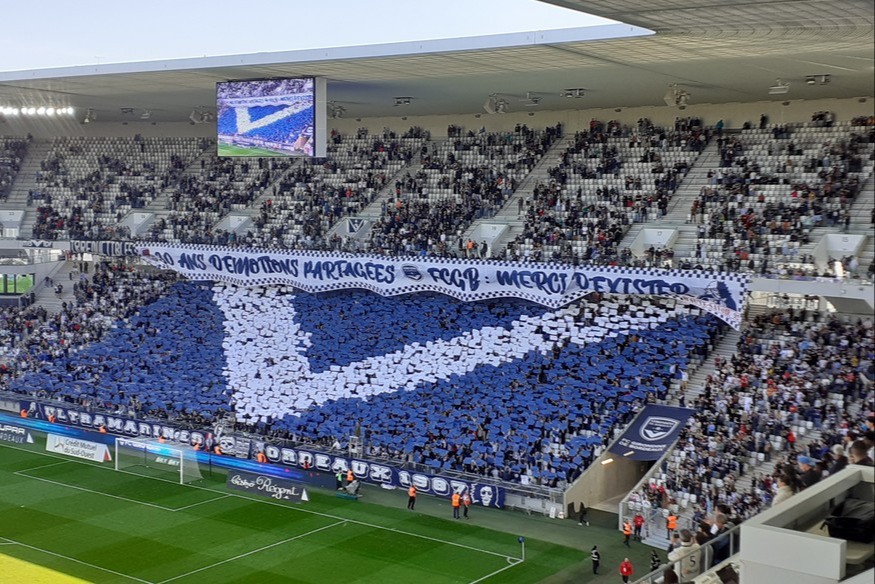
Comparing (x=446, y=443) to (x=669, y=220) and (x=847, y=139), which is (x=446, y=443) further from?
(x=847, y=139)

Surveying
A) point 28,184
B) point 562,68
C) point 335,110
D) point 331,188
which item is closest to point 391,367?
point 562,68

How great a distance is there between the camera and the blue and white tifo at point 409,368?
27703mm

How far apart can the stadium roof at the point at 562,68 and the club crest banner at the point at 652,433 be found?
8302 millimetres

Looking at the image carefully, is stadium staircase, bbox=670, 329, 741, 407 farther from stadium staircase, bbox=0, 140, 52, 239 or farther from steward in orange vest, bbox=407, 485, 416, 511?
stadium staircase, bbox=0, 140, 52, 239

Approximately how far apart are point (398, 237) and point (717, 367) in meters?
12.3

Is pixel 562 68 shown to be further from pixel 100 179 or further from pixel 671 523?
pixel 100 179

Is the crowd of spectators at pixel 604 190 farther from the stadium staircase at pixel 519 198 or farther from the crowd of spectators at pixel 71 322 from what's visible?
the crowd of spectators at pixel 71 322

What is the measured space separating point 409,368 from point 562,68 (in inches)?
379

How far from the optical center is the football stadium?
22625mm

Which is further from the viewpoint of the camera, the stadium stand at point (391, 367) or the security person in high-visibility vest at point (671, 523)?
the stadium stand at point (391, 367)

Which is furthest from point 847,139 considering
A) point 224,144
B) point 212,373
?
point 212,373

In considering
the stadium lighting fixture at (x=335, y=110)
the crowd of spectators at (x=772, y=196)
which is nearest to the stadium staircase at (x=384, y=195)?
the stadium lighting fixture at (x=335, y=110)

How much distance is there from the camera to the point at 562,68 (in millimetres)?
28219

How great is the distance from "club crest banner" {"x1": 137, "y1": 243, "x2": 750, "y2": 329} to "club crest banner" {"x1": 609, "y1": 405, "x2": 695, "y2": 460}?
266 cm
